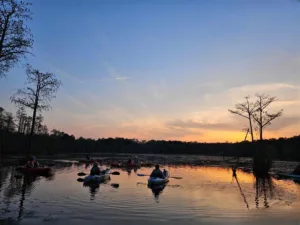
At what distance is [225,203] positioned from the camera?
1962 centimetres

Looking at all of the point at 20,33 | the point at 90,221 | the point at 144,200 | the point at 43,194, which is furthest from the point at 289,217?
the point at 20,33

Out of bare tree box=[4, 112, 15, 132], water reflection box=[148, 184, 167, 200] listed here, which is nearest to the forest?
bare tree box=[4, 112, 15, 132]

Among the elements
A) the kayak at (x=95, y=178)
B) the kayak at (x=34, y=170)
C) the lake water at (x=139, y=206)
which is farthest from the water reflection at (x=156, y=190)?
the kayak at (x=34, y=170)

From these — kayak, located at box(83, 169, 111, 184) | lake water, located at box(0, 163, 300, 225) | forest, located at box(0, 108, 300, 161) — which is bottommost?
lake water, located at box(0, 163, 300, 225)

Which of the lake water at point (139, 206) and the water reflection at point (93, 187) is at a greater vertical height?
the water reflection at point (93, 187)

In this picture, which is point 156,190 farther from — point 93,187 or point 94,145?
point 94,145

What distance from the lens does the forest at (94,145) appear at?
75375mm

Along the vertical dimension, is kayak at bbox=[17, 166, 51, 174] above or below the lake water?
above

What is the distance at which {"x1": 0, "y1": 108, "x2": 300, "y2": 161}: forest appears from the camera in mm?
75375

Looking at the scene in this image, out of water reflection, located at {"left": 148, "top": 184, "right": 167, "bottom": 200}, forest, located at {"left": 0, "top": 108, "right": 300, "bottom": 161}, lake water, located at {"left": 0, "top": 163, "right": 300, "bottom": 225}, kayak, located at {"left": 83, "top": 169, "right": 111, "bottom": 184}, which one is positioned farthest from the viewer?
forest, located at {"left": 0, "top": 108, "right": 300, "bottom": 161}

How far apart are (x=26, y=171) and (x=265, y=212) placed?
79.7 ft

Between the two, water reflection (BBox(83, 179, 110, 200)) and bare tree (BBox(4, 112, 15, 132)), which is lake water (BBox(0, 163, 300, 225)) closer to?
water reflection (BBox(83, 179, 110, 200))

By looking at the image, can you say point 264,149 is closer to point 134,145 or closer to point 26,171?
point 26,171

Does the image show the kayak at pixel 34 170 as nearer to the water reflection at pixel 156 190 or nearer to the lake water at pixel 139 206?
the lake water at pixel 139 206
